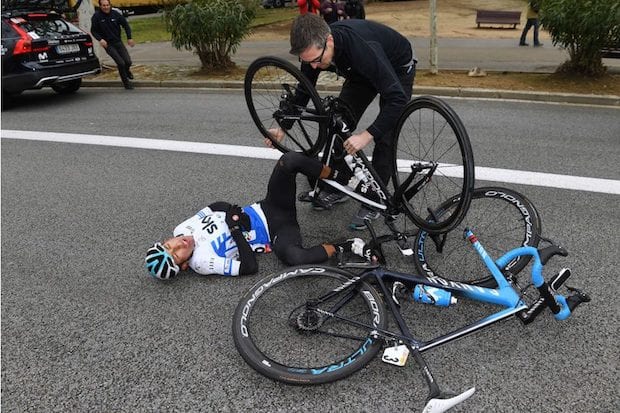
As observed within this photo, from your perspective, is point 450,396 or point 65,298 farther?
point 65,298

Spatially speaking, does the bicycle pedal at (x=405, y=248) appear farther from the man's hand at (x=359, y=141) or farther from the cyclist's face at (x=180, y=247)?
the cyclist's face at (x=180, y=247)

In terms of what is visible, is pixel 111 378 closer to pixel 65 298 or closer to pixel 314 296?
pixel 65 298

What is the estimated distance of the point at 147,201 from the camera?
15.8ft

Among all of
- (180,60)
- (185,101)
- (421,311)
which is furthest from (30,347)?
(180,60)

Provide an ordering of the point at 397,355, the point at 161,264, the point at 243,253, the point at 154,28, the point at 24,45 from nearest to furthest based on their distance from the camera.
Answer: the point at 397,355, the point at 161,264, the point at 243,253, the point at 24,45, the point at 154,28

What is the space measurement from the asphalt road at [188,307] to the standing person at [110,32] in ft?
15.4

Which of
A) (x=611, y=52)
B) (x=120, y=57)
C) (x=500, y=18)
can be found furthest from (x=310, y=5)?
(x=500, y=18)

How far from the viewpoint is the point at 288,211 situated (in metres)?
3.54

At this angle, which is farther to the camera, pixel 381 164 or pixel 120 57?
pixel 120 57

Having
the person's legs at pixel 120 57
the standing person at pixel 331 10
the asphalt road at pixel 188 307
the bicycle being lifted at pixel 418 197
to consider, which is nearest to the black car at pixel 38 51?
the person's legs at pixel 120 57

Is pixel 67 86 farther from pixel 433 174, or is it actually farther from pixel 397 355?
pixel 397 355

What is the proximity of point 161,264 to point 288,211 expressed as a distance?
0.97 m

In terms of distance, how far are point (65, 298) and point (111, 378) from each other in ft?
3.32

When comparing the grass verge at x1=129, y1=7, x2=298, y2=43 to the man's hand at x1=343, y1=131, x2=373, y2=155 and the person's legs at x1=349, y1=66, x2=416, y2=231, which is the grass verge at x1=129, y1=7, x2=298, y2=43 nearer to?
the person's legs at x1=349, y1=66, x2=416, y2=231
